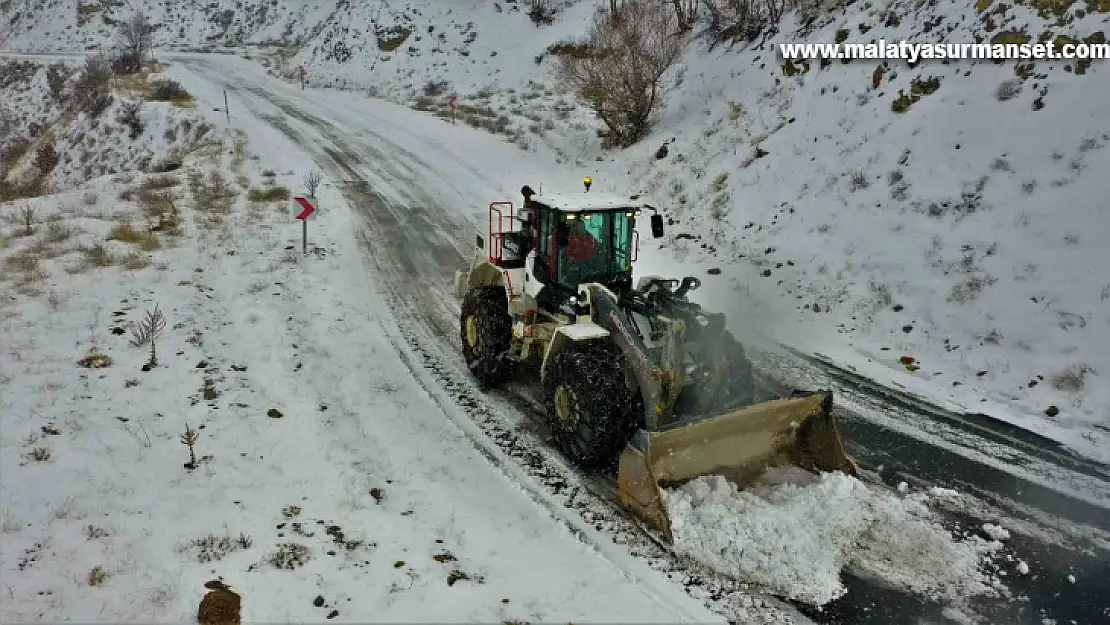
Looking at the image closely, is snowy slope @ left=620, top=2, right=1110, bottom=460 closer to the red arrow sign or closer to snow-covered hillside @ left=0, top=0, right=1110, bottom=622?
snow-covered hillside @ left=0, top=0, right=1110, bottom=622

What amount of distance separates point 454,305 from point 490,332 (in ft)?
11.1

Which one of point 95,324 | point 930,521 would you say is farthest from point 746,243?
point 95,324

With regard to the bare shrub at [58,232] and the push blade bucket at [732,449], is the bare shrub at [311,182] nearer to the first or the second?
the bare shrub at [58,232]

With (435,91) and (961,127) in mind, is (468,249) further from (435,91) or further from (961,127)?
(435,91)

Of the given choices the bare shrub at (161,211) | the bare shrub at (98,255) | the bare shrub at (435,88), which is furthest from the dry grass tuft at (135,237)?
the bare shrub at (435,88)

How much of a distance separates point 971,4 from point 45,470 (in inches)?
737

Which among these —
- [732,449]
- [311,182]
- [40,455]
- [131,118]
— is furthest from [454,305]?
[131,118]

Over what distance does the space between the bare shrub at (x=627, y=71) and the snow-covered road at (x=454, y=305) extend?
7.82 feet

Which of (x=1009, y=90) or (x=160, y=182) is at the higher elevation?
(x=1009, y=90)

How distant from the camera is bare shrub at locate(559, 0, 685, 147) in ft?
64.7

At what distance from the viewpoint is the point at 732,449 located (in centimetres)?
675

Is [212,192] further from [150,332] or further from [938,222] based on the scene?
[938,222]

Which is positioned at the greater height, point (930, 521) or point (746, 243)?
point (746, 243)

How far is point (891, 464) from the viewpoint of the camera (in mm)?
7543
